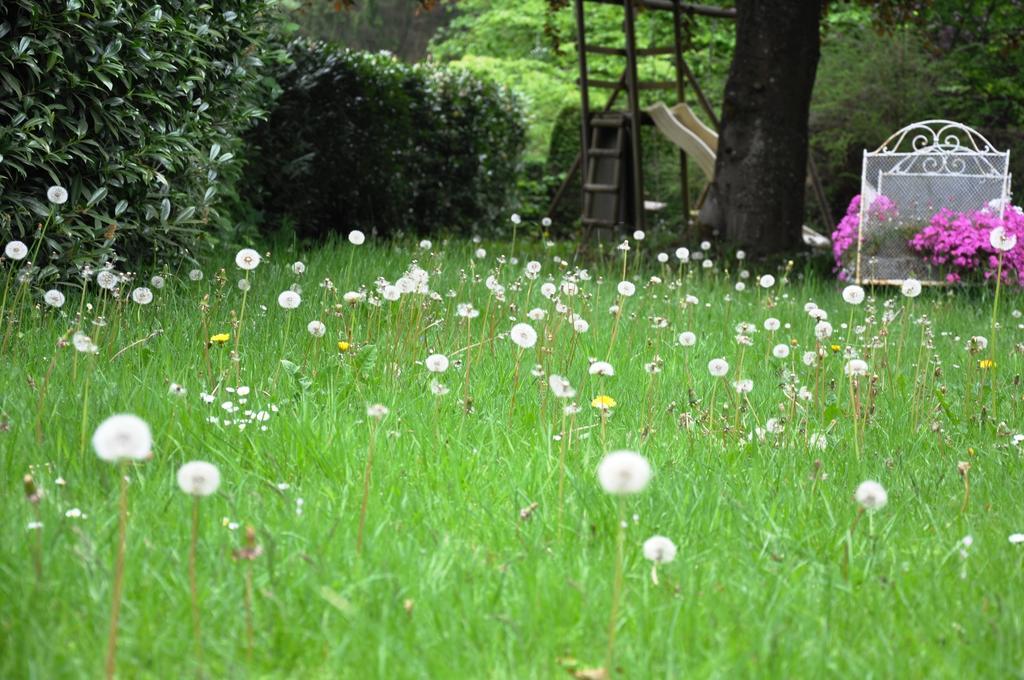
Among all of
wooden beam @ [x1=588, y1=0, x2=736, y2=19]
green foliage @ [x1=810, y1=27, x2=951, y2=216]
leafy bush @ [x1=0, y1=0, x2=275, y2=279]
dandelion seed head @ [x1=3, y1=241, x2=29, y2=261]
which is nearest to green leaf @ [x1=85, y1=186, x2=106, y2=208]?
leafy bush @ [x1=0, y1=0, x2=275, y2=279]

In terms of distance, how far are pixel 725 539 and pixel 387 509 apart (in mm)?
749

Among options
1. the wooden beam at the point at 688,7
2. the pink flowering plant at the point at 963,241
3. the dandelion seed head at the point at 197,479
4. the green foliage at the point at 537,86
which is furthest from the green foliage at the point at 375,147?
the dandelion seed head at the point at 197,479

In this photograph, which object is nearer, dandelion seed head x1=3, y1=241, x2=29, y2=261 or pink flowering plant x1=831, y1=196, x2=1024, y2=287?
dandelion seed head x1=3, y1=241, x2=29, y2=261

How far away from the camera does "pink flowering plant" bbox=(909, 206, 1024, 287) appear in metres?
7.26

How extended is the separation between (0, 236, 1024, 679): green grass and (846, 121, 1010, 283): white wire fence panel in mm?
3817

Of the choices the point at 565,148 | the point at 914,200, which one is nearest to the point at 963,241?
the point at 914,200

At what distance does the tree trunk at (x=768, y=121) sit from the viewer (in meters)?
8.75

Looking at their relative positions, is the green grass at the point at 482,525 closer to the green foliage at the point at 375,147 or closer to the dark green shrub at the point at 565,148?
the green foliage at the point at 375,147

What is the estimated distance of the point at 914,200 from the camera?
25.9ft

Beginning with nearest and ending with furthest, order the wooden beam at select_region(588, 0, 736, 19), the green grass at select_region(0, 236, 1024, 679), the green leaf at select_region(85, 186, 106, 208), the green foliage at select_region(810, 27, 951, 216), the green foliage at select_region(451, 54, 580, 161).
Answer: the green grass at select_region(0, 236, 1024, 679), the green leaf at select_region(85, 186, 106, 208), the wooden beam at select_region(588, 0, 736, 19), the green foliage at select_region(810, 27, 951, 216), the green foliage at select_region(451, 54, 580, 161)

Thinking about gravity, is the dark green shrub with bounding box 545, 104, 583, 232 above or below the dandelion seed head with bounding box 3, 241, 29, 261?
below

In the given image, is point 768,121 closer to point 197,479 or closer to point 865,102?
point 865,102

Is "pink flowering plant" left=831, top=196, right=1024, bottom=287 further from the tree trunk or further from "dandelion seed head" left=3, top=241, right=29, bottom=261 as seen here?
"dandelion seed head" left=3, top=241, right=29, bottom=261

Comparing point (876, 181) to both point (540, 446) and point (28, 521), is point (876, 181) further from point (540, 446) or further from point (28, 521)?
point (28, 521)
